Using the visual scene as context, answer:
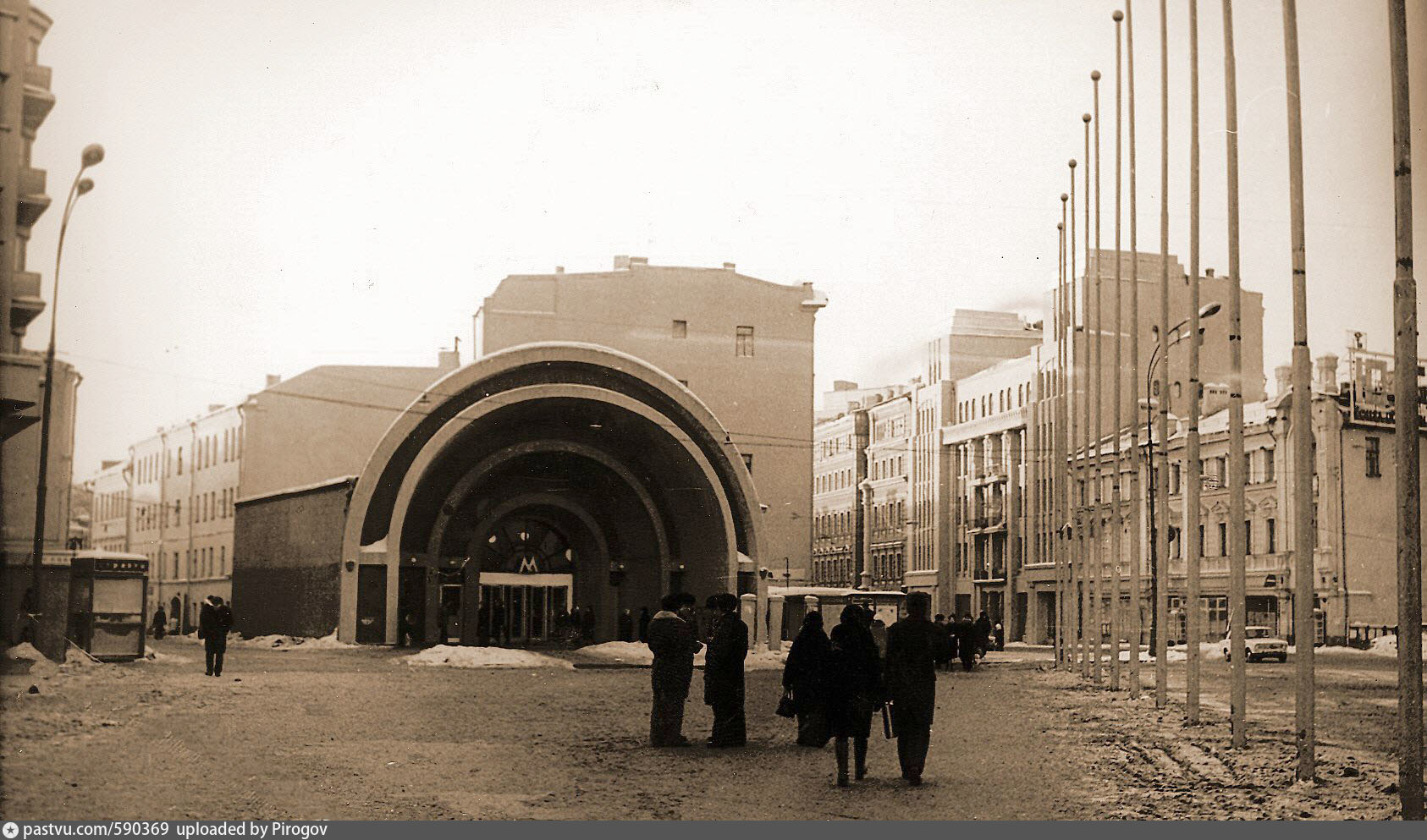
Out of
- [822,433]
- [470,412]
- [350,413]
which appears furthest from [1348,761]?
[350,413]

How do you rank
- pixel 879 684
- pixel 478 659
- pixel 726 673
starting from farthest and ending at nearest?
pixel 478 659, pixel 726 673, pixel 879 684

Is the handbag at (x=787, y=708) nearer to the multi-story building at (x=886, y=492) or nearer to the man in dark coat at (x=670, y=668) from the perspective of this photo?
the man in dark coat at (x=670, y=668)

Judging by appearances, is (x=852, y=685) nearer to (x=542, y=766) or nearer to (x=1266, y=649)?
(x=542, y=766)

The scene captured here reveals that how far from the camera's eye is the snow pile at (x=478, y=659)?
2738 centimetres

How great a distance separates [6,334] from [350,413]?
25.5m

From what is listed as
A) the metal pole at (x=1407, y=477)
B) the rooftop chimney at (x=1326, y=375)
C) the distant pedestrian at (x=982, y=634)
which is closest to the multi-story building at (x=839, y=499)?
the distant pedestrian at (x=982, y=634)

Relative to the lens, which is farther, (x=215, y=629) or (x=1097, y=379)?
(x=1097, y=379)

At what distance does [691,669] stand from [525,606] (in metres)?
27.1

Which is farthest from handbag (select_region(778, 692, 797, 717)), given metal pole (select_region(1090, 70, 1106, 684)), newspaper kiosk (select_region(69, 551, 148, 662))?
metal pole (select_region(1090, 70, 1106, 684))

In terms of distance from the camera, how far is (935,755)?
13.2 meters

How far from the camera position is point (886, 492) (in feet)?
95.9

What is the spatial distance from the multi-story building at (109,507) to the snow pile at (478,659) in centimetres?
922

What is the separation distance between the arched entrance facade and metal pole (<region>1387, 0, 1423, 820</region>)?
24752 millimetres

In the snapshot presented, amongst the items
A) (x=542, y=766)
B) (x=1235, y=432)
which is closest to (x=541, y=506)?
(x=1235, y=432)
